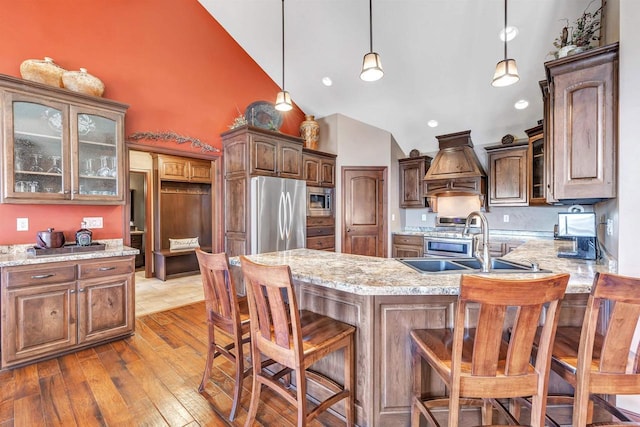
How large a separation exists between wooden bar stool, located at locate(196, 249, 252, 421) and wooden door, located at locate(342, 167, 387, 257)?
11.4 feet

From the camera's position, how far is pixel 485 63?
3559 millimetres

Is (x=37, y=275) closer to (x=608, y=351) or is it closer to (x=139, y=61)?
(x=139, y=61)

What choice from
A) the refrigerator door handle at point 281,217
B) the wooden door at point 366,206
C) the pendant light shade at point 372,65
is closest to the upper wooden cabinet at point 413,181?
the wooden door at point 366,206

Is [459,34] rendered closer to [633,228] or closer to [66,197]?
[633,228]

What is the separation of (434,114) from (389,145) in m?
0.94

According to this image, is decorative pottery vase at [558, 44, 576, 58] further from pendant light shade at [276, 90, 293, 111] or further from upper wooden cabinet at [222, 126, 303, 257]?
upper wooden cabinet at [222, 126, 303, 257]

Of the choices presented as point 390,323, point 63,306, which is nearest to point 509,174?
point 390,323

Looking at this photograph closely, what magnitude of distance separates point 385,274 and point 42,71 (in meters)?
3.45

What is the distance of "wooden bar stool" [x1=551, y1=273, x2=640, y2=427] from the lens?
1.09 m

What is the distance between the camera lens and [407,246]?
5.13 meters

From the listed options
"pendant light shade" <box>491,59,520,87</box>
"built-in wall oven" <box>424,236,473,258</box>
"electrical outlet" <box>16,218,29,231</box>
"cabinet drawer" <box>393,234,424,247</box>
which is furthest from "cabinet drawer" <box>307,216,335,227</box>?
"electrical outlet" <box>16,218,29,231</box>

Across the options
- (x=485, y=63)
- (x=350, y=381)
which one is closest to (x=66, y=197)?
(x=350, y=381)

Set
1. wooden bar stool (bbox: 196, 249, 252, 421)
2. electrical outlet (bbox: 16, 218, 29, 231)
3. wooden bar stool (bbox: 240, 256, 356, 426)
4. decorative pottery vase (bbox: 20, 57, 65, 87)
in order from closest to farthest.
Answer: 1. wooden bar stool (bbox: 240, 256, 356, 426)
2. wooden bar stool (bbox: 196, 249, 252, 421)
3. decorative pottery vase (bbox: 20, 57, 65, 87)
4. electrical outlet (bbox: 16, 218, 29, 231)

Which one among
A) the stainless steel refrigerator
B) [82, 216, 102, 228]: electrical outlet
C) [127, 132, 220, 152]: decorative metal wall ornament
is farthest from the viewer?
the stainless steel refrigerator
